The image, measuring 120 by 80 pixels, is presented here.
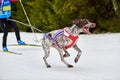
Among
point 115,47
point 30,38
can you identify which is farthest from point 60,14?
point 115,47

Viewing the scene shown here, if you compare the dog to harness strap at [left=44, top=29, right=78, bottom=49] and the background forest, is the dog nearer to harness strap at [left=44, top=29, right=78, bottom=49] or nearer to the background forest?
harness strap at [left=44, top=29, right=78, bottom=49]

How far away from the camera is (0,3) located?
444 inches

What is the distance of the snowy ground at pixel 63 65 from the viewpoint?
27.2ft

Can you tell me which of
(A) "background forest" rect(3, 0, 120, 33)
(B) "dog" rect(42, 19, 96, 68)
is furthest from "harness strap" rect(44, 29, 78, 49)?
(A) "background forest" rect(3, 0, 120, 33)

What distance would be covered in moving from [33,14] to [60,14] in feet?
6.44

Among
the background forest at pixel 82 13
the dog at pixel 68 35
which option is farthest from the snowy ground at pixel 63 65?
the background forest at pixel 82 13

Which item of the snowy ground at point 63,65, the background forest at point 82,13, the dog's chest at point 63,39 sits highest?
the dog's chest at point 63,39

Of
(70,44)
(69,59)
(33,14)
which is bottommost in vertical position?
(33,14)

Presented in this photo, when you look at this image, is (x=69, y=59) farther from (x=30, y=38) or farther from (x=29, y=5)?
(x=29, y=5)

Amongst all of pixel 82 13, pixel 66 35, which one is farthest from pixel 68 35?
pixel 82 13

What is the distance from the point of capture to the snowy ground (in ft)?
27.2

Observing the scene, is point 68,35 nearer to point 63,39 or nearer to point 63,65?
point 63,39

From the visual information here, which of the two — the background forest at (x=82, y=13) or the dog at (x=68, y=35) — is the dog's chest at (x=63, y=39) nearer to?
the dog at (x=68, y=35)

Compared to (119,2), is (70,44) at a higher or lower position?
higher
